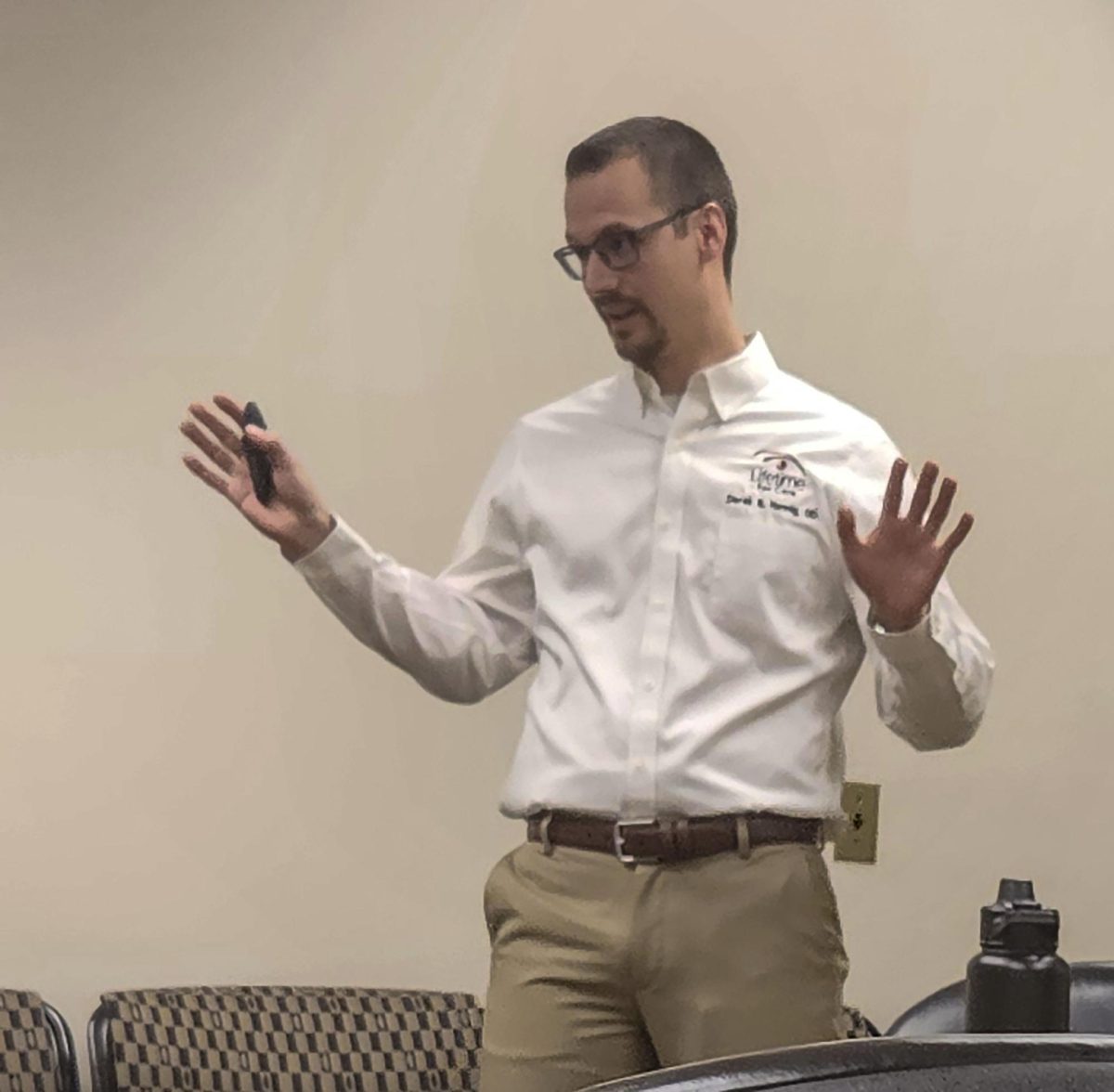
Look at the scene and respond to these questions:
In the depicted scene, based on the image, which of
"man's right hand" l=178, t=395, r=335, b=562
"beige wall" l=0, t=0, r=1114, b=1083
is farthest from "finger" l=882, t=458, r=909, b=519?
"beige wall" l=0, t=0, r=1114, b=1083

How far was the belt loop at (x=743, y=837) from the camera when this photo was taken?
6.08 feet

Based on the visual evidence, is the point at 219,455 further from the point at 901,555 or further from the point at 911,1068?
the point at 911,1068

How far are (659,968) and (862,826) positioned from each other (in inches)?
56.9

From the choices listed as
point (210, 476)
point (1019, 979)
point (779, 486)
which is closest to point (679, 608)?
point (779, 486)

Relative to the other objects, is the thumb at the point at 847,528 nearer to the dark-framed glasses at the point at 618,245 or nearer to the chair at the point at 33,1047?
the dark-framed glasses at the point at 618,245

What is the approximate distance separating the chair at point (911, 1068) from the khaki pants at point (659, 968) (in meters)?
1.25

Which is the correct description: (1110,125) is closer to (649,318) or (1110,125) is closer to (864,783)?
(864,783)

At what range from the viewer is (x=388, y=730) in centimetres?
310

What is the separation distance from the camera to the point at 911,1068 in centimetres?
58

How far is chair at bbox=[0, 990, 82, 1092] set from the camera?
2.67 m

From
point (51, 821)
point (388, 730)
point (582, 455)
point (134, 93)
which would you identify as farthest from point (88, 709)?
point (582, 455)

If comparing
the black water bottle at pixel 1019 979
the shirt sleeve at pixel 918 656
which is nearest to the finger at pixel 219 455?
the shirt sleeve at pixel 918 656

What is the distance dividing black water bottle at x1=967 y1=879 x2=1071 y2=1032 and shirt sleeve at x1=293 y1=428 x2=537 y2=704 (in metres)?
0.77

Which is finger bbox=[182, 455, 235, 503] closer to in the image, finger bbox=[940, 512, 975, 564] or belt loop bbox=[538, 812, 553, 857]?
belt loop bbox=[538, 812, 553, 857]
